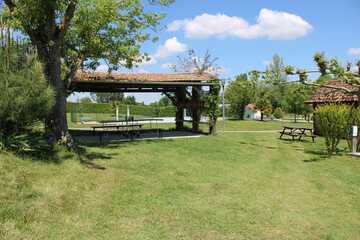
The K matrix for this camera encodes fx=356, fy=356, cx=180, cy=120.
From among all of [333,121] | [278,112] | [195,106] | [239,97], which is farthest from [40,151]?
[278,112]

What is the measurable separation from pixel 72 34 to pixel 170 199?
8.00 m

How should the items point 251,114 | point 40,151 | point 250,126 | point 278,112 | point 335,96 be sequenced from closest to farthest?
point 40,151, point 335,96, point 250,126, point 278,112, point 251,114

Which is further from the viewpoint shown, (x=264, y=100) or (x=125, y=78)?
(x=264, y=100)

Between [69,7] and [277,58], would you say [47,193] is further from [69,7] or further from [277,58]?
[277,58]

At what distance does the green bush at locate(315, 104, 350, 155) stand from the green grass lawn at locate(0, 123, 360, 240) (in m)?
2.59

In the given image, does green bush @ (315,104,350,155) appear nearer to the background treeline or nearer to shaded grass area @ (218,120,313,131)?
shaded grass area @ (218,120,313,131)

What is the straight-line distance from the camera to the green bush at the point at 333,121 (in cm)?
1282

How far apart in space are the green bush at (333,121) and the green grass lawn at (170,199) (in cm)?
259

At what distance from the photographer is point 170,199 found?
6660 mm

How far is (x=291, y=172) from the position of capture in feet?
33.5

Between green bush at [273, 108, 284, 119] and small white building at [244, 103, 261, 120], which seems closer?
green bush at [273, 108, 284, 119]

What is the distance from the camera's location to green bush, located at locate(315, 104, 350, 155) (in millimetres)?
12820

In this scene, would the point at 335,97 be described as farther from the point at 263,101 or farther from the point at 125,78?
the point at 263,101

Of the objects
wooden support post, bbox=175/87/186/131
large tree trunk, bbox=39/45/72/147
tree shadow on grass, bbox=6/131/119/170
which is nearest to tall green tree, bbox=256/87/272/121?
wooden support post, bbox=175/87/186/131
